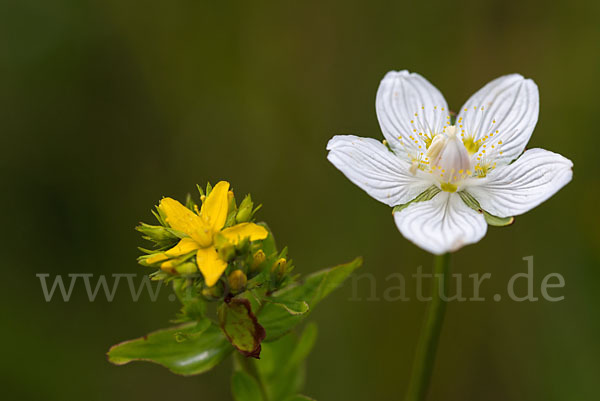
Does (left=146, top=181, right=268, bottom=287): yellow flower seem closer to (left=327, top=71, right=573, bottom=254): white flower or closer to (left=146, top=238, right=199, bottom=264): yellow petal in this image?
(left=146, top=238, right=199, bottom=264): yellow petal

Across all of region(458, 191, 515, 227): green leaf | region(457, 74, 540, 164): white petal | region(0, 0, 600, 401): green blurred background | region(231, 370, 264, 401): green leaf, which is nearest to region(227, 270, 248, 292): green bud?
region(231, 370, 264, 401): green leaf

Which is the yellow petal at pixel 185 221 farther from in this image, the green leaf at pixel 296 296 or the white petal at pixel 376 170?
the white petal at pixel 376 170

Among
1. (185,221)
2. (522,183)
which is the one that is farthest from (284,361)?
(522,183)

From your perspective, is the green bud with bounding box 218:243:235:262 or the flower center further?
the flower center

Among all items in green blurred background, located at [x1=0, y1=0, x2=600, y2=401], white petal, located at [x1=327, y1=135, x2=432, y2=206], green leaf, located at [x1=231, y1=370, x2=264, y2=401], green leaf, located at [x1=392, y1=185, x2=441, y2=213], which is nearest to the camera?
green leaf, located at [x1=231, y1=370, x2=264, y2=401]

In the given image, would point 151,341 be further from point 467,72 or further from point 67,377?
point 467,72

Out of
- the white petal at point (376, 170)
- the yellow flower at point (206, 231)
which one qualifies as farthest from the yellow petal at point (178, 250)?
the white petal at point (376, 170)
